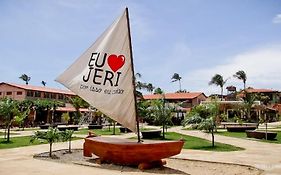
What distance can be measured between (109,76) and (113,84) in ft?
1.17

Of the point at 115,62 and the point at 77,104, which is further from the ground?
the point at 115,62

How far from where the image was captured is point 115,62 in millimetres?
12062

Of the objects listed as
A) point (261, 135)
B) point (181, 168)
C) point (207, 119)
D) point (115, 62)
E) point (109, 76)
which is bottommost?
point (181, 168)

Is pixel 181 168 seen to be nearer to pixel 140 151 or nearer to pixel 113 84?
pixel 140 151

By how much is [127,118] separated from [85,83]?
84.7 inches

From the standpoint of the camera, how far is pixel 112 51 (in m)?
12.2

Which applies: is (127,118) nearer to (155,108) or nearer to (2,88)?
(155,108)

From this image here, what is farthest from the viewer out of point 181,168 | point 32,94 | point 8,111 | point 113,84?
point 32,94

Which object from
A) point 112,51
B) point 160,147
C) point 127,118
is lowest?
point 160,147

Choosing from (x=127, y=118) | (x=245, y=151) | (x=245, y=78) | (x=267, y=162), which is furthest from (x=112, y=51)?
(x=245, y=78)

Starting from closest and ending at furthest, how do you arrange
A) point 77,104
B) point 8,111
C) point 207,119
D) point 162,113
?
point 207,119 → point 8,111 → point 162,113 → point 77,104

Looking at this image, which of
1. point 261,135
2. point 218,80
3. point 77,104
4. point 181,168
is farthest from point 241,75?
point 181,168

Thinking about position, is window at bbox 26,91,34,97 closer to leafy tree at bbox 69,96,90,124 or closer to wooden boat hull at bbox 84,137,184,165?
leafy tree at bbox 69,96,90,124

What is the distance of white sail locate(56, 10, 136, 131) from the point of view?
11.8 m
